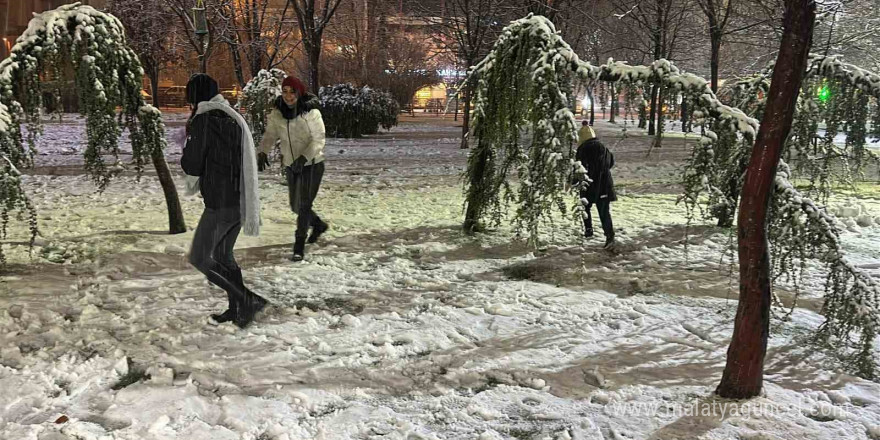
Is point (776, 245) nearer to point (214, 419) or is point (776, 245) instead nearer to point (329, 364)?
point (329, 364)

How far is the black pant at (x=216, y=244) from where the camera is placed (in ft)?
14.4

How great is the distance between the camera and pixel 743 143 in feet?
15.4

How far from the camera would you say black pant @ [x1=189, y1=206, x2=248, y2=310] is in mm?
Answer: 4379

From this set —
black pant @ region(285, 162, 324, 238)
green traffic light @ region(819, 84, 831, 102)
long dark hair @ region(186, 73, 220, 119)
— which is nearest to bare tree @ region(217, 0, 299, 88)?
black pant @ region(285, 162, 324, 238)

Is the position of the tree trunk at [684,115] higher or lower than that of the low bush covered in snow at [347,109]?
lower

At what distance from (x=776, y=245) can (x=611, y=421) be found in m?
1.90

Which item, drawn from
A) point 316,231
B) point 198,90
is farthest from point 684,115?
point 316,231

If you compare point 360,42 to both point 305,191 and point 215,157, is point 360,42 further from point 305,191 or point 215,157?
point 215,157

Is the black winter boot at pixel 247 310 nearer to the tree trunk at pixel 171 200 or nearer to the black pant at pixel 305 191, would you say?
the black pant at pixel 305 191

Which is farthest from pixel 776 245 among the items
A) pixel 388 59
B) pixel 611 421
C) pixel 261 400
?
pixel 388 59

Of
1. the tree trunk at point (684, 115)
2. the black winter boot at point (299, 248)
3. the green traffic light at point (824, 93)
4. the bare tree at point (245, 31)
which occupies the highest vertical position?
the bare tree at point (245, 31)

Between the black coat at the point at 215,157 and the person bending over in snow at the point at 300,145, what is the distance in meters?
1.82

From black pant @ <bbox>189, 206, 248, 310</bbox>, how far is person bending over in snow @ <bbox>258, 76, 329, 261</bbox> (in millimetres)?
1866

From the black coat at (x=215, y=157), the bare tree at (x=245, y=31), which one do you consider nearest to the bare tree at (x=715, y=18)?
the bare tree at (x=245, y=31)
